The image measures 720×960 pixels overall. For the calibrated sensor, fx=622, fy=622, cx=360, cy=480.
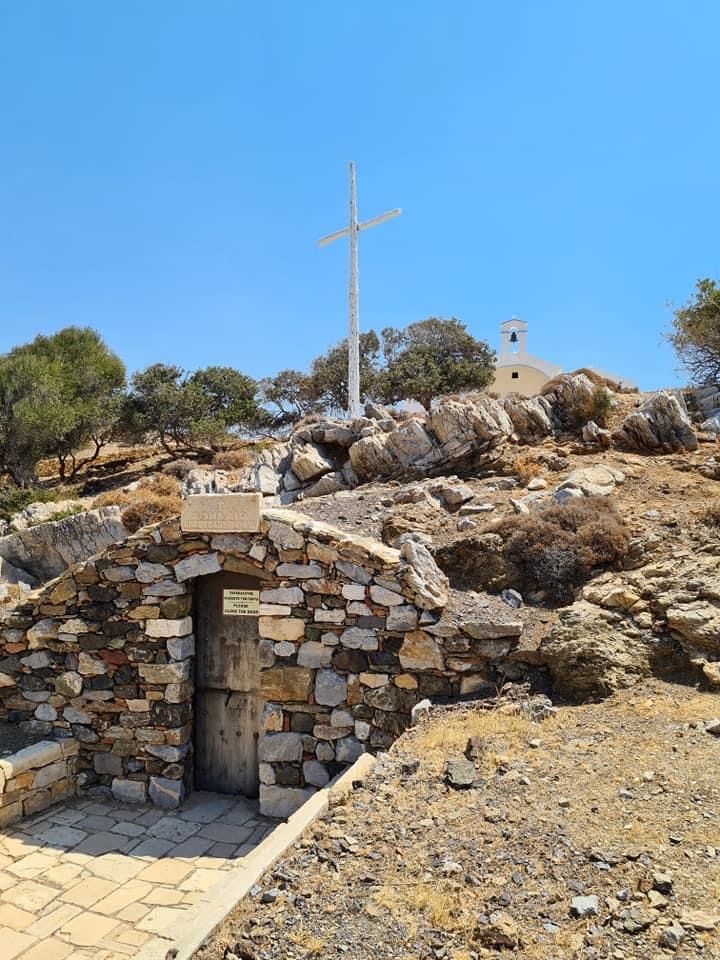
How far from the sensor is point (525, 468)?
13.2 meters

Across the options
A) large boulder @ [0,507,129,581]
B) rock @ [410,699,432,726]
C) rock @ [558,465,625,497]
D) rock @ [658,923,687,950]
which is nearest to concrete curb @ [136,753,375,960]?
rock @ [410,699,432,726]

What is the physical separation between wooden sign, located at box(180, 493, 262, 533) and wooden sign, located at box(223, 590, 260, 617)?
929mm

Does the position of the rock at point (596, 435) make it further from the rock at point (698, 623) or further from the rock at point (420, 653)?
the rock at point (420, 653)

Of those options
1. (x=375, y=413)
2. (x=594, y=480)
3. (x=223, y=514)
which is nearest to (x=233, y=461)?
(x=375, y=413)

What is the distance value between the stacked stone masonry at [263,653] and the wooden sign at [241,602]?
281mm

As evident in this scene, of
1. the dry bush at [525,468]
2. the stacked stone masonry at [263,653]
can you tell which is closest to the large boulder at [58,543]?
the stacked stone masonry at [263,653]

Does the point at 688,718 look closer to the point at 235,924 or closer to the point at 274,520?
the point at 235,924

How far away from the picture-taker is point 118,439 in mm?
26344

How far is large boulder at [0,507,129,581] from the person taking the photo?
13.6 meters

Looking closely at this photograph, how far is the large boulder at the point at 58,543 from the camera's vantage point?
13.6 metres

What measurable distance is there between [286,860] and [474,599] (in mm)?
3785

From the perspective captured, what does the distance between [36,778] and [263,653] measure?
3.10m

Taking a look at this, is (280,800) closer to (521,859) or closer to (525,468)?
(521,859)

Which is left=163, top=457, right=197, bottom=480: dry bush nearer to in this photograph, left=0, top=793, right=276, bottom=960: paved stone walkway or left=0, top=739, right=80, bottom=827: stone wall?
left=0, top=739, right=80, bottom=827: stone wall
